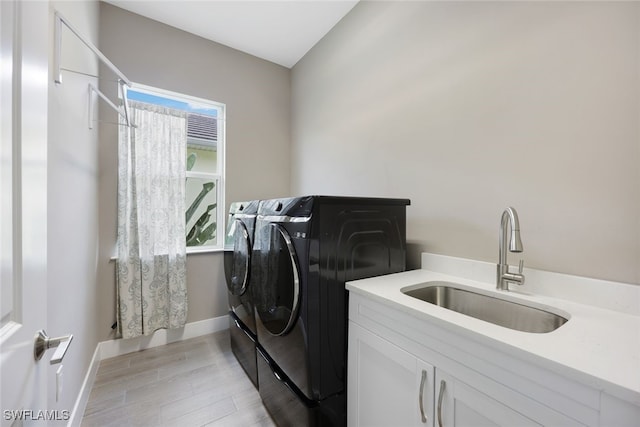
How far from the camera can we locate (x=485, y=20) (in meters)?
1.35

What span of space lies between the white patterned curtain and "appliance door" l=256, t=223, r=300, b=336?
4.36 ft

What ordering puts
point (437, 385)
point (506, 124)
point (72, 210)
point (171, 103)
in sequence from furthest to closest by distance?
point (171, 103)
point (72, 210)
point (506, 124)
point (437, 385)

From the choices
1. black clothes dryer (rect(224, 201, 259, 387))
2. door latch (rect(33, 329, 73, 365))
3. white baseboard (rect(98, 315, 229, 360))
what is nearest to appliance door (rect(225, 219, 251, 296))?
black clothes dryer (rect(224, 201, 259, 387))

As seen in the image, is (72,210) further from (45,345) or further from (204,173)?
(204,173)

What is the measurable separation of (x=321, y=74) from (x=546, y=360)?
9.09ft

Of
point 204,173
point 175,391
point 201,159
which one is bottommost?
point 175,391

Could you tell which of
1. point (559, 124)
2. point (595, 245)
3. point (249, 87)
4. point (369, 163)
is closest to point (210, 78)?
point (249, 87)

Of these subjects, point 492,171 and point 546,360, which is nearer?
point 546,360

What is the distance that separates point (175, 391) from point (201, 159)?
6.92 feet

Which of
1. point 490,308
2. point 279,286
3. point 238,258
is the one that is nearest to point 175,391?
point 238,258

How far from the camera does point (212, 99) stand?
2.69 m

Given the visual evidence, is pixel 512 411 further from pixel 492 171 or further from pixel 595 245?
pixel 492 171

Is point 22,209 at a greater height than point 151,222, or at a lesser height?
greater

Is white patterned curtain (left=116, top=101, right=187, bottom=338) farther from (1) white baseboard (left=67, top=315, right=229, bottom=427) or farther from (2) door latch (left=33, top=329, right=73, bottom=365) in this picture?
(2) door latch (left=33, top=329, right=73, bottom=365)
